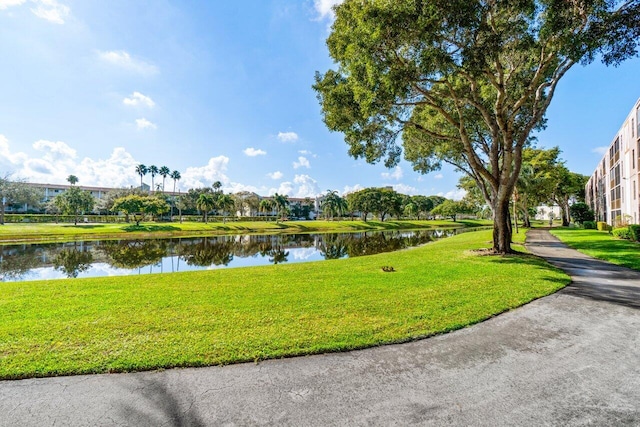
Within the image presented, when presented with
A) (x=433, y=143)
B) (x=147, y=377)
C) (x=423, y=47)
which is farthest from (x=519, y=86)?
(x=147, y=377)

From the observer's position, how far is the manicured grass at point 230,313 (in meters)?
4.38

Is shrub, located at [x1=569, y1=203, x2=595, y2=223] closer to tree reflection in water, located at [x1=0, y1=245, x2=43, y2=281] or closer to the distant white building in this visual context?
the distant white building

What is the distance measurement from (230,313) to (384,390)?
3.75 m

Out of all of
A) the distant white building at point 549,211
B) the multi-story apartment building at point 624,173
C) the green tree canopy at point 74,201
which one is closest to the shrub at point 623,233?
the multi-story apartment building at point 624,173

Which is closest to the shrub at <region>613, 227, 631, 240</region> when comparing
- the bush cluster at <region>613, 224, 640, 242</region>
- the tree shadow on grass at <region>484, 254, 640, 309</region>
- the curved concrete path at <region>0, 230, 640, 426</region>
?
the bush cluster at <region>613, 224, 640, 242</region>

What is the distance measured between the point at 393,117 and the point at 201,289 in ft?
37.0

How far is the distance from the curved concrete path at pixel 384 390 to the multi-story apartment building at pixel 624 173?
28.3 m

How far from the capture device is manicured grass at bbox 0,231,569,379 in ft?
14.4

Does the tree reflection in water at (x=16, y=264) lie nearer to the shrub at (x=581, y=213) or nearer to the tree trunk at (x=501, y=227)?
the tree trunk at (x=501, y=227)

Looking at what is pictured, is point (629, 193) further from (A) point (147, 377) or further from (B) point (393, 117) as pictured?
(A) point (147, 377)

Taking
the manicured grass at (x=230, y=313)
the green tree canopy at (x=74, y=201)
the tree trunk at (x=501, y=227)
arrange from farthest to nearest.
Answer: the green tree canopy at (x=74, y=201), the tree trunk at (x=501, y=227), the manicured grass at (x=230, y=313)

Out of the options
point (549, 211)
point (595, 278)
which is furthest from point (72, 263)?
point (549, 211)

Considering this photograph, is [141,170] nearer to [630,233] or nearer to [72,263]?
[72,263]

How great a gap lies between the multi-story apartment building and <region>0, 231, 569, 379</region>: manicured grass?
2247 cm
